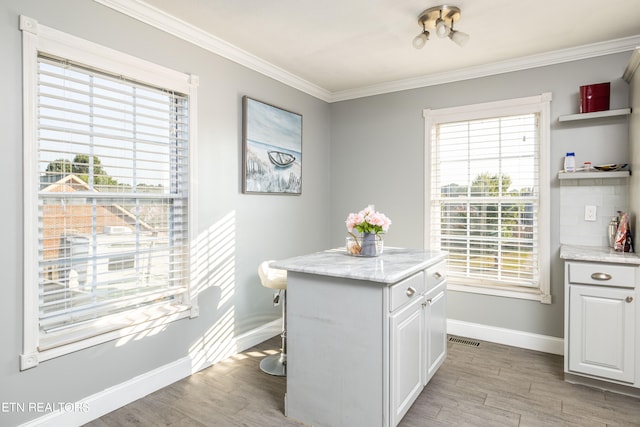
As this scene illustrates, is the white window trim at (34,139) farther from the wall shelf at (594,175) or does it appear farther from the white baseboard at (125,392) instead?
the wall shelf at (594,175)

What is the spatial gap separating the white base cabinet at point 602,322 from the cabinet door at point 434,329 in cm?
88

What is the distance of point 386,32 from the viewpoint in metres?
2.89

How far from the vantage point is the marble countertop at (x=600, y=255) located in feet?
8.32

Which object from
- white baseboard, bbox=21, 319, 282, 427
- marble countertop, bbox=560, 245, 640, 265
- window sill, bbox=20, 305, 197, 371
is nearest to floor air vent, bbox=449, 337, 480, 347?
marble countertop, bbox=560, 245, 640, 265

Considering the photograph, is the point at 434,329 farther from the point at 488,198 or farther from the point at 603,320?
the point at 488,198

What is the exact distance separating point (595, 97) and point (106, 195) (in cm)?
366

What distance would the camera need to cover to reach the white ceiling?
8.21ft

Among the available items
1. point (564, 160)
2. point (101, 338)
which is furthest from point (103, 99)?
point (564, 160)

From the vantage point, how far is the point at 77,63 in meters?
2.20

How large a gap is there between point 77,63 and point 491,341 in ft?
12.8

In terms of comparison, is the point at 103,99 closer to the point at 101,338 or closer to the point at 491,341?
the point at 101,338

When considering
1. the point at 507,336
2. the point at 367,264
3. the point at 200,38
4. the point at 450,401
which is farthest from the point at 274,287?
the point at 507,336

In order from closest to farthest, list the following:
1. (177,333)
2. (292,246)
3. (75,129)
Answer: (75,129), (177,333), (292,246)

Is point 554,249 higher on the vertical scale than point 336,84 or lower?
lower
